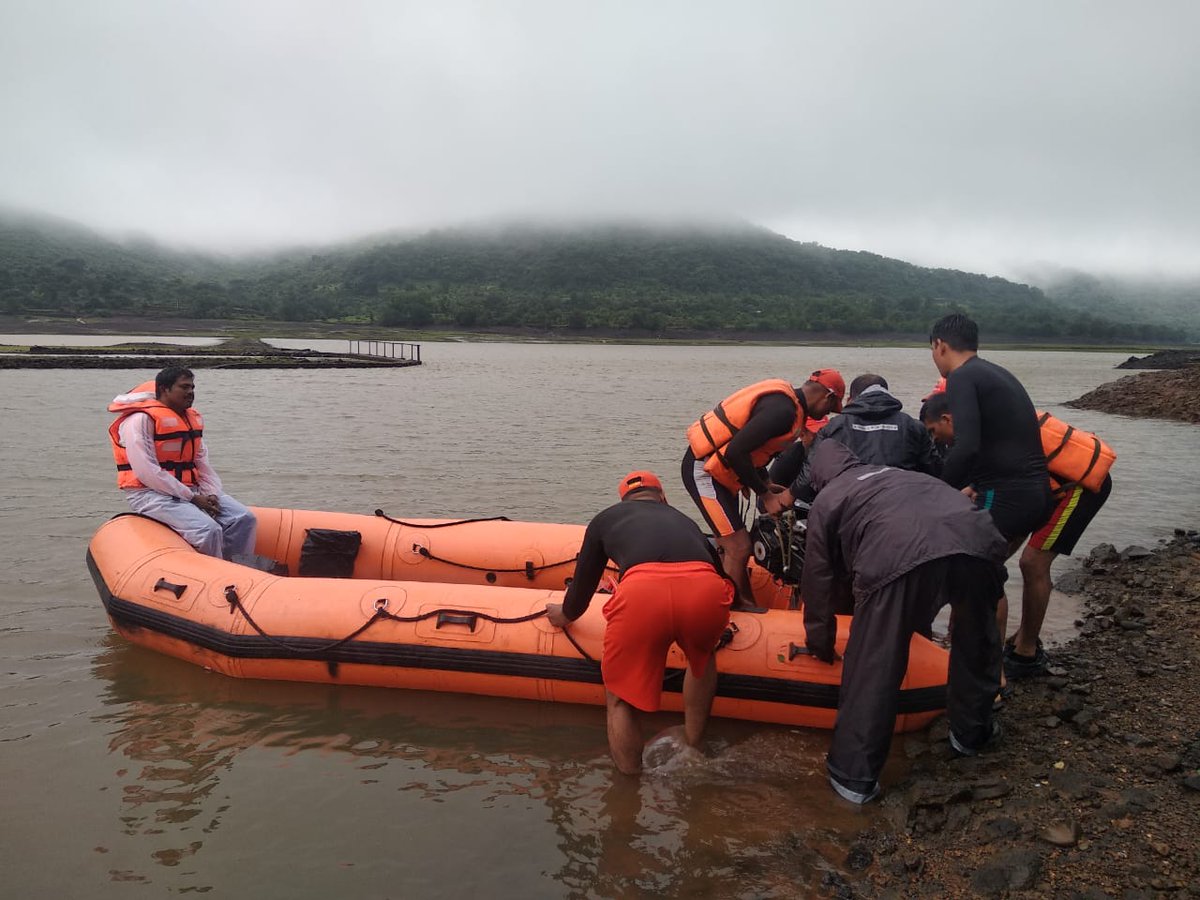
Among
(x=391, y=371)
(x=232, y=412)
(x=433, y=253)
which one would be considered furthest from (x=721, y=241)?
(x=232, y=412)

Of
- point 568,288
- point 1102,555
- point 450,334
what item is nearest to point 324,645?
point 1102,555

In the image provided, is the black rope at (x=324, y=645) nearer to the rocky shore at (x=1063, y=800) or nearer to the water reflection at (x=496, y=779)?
the water reflection at (x=496, y=779)

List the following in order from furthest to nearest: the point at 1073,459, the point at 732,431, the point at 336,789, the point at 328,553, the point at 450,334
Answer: the point at 450,334
the point at 328,553
the point at 732,431
the point at 1073,459
the point at 336,789

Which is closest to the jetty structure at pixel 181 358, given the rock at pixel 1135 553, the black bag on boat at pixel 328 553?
the black bag on boat at pixel 328 553

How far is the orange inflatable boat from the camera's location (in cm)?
420

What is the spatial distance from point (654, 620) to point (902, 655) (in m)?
1.02

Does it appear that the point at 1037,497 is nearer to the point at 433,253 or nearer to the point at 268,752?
the point at 268,752

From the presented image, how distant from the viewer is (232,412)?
62.7ft

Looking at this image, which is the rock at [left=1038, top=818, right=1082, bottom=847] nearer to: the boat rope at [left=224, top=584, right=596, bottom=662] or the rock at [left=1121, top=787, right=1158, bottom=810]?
the rock at [left=1121, top=787, right=1158, bottom=810]

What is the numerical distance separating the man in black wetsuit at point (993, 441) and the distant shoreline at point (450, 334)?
227ft

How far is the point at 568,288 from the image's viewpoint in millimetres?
129875

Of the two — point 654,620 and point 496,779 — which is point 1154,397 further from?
point 496,779

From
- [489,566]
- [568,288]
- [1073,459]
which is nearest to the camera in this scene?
[1073,459]

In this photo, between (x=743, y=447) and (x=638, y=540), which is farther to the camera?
(x=743, y=447)
